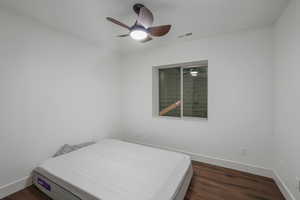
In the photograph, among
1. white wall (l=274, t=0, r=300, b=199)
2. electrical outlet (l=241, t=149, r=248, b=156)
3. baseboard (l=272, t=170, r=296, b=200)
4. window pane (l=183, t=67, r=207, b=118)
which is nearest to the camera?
white wall (l=274, t=0, r=300, b=199)

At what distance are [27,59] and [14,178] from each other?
1673mm

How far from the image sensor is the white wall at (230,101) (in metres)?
2.08

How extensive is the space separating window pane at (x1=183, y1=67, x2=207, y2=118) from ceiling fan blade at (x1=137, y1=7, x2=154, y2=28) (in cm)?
161

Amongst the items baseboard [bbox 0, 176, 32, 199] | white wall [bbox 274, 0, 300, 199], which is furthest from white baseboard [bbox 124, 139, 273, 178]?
baseboard [bbox 0, 176, 32, 199]

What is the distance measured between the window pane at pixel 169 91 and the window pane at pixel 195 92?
0.17 metres

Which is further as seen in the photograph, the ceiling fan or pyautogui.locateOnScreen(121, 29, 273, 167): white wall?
pyautogui.locateOnScreen(121, 29, 273, 167): white wall

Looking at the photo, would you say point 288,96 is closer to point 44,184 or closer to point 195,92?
point 195,92

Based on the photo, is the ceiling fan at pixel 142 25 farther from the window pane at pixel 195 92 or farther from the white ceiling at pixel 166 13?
the window pane at pixel 195 92

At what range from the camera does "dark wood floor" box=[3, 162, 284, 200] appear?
1.65 m

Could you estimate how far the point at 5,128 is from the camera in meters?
1.69

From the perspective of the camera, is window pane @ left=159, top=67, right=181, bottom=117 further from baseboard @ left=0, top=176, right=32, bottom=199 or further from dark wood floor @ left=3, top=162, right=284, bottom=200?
baseboard @ left=0, top=176, right=32, bottom=199

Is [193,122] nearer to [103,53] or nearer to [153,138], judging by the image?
[153,138]

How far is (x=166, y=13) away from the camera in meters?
1.79

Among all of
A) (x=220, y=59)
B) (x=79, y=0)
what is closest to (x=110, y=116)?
(x=79, y=0)
